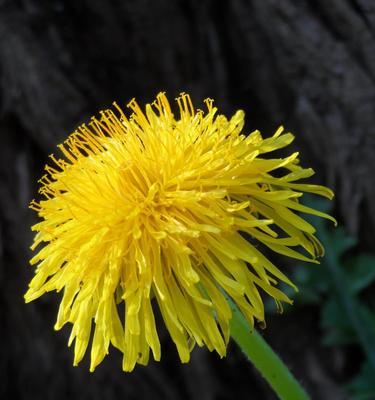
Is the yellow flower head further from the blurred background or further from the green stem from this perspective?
the blurred background

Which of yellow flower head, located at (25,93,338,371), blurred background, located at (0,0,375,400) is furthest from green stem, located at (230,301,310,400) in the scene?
blurred background, located at (0,0,375,400)

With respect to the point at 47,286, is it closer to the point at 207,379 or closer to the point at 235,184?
the point at 235,184

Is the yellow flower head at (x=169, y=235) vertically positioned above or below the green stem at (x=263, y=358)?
above

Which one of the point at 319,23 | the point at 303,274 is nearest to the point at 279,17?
the point at 319,23

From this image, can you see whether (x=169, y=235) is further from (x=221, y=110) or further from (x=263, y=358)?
(x=221, y=110)

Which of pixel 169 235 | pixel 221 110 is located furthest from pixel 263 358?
pixel 221 110

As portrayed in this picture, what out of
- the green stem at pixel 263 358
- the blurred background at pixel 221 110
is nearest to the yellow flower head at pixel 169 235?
the green stem at pixel 263 358

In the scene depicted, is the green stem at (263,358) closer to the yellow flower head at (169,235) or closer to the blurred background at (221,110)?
the yellow flower head at (169,235)

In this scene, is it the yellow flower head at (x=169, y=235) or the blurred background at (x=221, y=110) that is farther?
the blurred background at (x=221, y=110)
